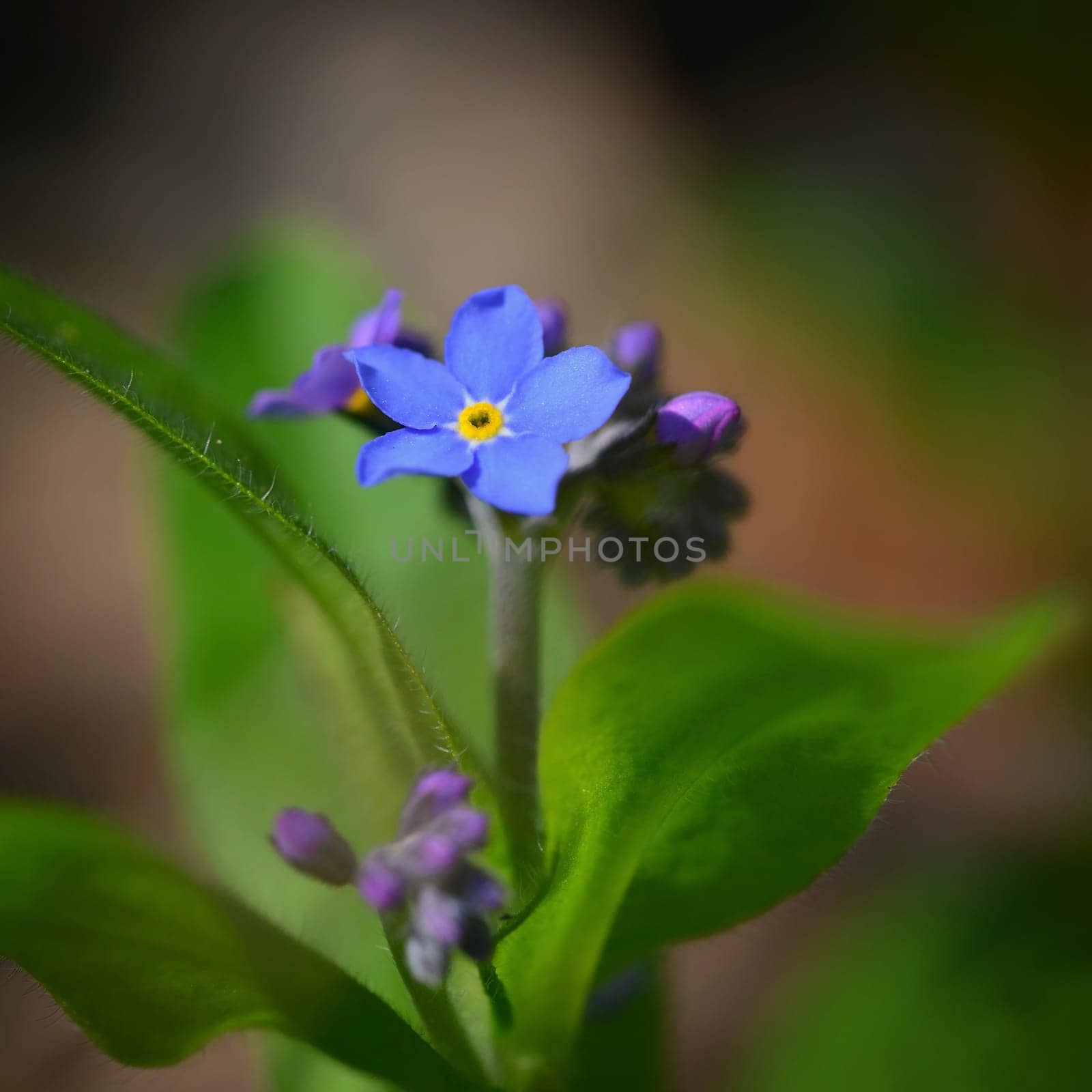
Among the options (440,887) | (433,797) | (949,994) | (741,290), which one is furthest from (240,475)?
(741,290)

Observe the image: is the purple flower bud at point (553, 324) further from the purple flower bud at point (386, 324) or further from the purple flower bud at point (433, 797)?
the purple flower bud at point (433, 797)

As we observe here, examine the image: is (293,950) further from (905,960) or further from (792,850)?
(905,960)

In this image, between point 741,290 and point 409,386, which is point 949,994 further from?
point 741,290

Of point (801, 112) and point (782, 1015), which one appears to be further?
point (801, 112)

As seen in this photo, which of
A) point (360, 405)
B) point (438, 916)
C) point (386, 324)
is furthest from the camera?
point (360, 405)

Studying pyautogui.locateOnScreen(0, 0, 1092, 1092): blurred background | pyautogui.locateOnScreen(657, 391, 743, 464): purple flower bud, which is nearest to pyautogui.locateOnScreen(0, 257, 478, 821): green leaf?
pyautogui.locateOnScreen(657, 391, 743, 464): purple flower bud

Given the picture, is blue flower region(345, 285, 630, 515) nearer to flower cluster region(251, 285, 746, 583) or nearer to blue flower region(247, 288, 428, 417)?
flower cluster region(251, 285, 746, 583)

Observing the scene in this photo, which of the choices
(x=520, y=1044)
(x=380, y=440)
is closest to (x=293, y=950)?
(x=520, y=1044)
